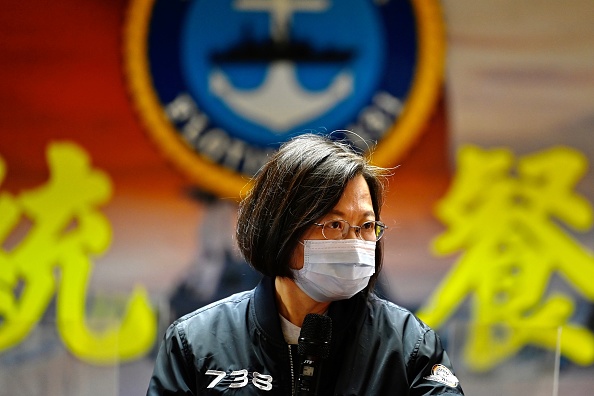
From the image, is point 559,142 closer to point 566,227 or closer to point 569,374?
point 566,227

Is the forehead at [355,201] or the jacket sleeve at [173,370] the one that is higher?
the forehead at [355,201]

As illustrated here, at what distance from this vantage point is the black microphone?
1545 millimetres

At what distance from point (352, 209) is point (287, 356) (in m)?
0.32

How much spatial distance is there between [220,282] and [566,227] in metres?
1.46

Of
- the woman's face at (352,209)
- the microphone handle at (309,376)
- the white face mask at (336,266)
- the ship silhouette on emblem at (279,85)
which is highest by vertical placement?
the ship silhouette on emblem at (279,85)

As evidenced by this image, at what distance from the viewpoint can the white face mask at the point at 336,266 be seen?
1678 millimetres

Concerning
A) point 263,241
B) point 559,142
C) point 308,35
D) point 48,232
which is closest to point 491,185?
point 559,142

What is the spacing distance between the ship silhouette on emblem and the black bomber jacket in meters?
1.85

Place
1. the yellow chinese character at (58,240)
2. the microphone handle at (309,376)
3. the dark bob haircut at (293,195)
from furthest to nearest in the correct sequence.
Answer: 1. the yellow chinese character at (58,240)
2. the dark bob haircut at (293,195)
3. the microphone handle at (309,376)

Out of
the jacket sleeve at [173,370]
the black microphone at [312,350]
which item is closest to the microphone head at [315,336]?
the black microphone at [312,350]

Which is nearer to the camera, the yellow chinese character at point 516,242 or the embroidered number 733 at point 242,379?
the embroidered number 733 at point 242,379

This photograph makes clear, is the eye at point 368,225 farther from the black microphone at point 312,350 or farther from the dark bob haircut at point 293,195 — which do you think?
the black microphone at point 312,350

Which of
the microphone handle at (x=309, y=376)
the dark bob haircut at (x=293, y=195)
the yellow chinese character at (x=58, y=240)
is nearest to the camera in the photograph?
the microphone handle at (x=309, y=376)

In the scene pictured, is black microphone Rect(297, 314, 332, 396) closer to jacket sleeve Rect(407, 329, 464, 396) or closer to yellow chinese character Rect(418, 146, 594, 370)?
jacket sleeve Rect(407, 329, 464, 396)
